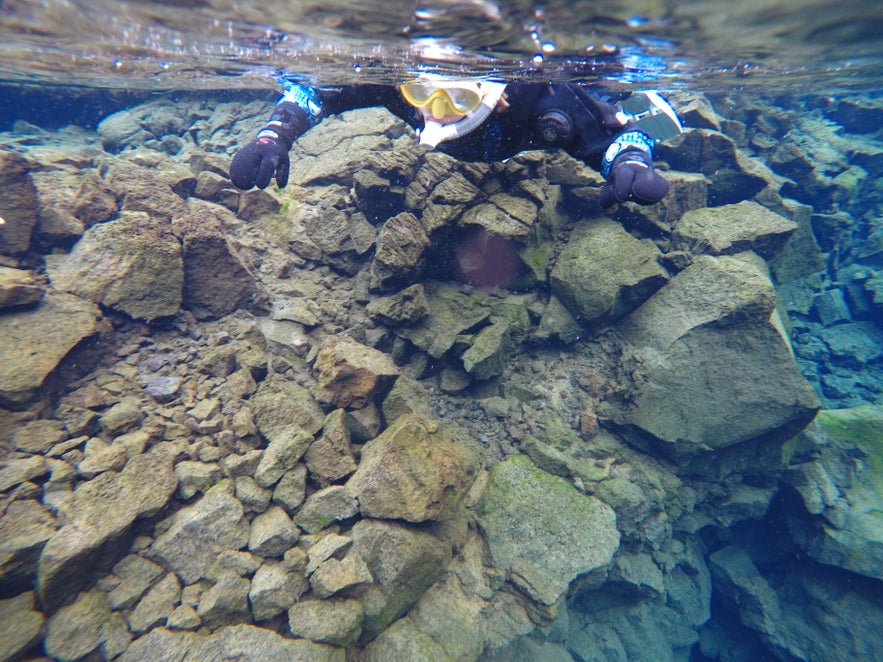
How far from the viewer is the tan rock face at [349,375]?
3.64 meters

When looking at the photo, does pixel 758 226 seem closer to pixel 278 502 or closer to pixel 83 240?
pixel 278 502

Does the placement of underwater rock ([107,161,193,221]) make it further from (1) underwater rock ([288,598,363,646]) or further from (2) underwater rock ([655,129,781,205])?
(2) underwater rock ([655,129,781,205])

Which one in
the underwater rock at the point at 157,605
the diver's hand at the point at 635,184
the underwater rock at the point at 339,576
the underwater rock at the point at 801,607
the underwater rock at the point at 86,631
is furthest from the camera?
the underwater rock at the point at 801,607

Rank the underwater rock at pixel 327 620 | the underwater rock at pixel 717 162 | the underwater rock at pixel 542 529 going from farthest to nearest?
1. the underwater rock at pixel 717 162
2. the underwater rock at pixel 542 529
3. the underwater rock at pixel 327 620

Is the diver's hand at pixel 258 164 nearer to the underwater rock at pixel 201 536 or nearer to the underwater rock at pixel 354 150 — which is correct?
the underwater rock at pixel 354 150

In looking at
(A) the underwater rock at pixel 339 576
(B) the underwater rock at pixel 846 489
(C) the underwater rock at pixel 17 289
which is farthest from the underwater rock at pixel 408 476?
(B) the underwater rock at pixel 846 489

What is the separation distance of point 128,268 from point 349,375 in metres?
2.27

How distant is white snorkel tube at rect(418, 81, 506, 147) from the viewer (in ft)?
10.8

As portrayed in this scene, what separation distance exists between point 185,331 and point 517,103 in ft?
12.4

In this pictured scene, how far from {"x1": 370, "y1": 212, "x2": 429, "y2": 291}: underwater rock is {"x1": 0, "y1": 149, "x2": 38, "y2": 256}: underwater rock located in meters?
3.27

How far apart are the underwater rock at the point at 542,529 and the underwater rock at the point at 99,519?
283 cm

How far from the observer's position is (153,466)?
296 cm

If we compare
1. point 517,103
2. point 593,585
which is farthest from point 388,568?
point 517,103

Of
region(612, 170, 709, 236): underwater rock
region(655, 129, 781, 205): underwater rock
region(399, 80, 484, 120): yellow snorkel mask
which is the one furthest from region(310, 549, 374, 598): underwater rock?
region(655, 129, 781, 205): underwater rock
